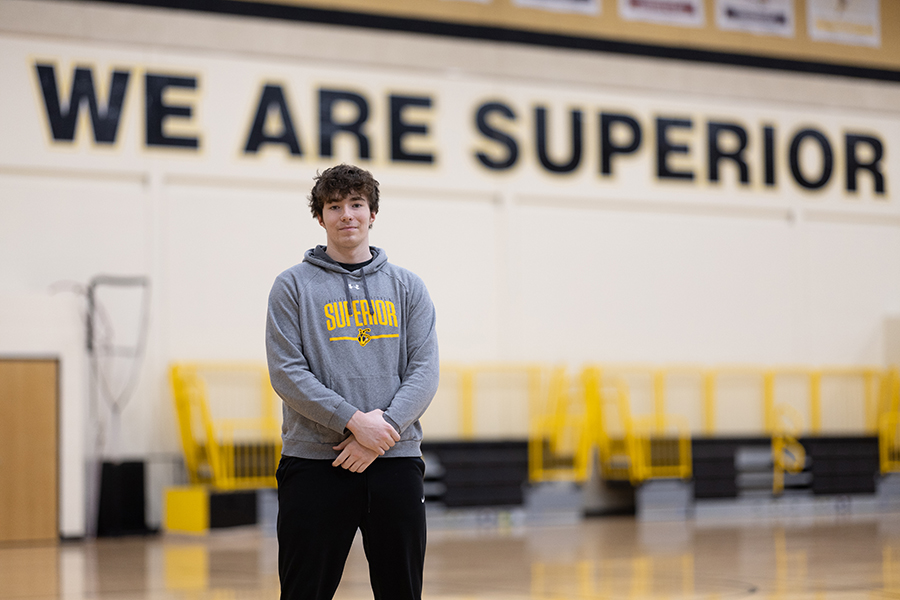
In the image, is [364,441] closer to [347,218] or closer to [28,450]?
[347,218]

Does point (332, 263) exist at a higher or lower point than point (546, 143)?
lower

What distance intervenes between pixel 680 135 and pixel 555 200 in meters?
1.95

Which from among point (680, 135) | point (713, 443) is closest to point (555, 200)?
point (680, 135)

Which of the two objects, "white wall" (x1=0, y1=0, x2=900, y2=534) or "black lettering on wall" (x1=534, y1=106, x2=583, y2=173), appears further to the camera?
"black lettering on wall" (x1=534, y1=106, x2=583, y2=173)

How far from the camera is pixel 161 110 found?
12.0 metres

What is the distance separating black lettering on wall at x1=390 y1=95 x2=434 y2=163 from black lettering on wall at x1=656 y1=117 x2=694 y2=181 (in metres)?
2.99

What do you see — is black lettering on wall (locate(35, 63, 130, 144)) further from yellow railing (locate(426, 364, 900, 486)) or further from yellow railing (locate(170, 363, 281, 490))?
yellow railing (locate(426, 364, 900, 486))

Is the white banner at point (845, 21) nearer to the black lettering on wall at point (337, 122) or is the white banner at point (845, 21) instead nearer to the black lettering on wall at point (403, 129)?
the black lettering on wall at point (403, 129)

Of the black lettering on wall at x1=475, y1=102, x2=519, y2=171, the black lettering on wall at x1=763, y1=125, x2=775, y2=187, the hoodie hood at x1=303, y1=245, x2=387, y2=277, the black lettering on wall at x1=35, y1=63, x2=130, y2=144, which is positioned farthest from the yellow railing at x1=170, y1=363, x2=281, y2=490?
the hoodie hood at x1=303, y1=245, x2=387, y2=277

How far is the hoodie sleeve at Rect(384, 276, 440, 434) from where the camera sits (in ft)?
10.8

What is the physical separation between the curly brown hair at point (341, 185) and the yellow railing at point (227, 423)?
8.25m

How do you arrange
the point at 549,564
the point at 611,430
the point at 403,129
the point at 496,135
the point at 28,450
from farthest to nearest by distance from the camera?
the point at 611,430
the point at 496,135
the point at 403,129
the point at 28,450
the point at 549,564

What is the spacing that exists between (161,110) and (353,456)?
954 centimetres

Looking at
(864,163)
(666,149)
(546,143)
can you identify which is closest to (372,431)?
(546,143)
